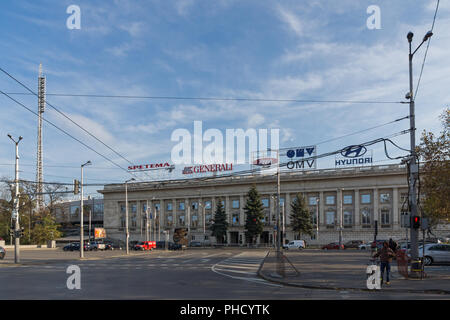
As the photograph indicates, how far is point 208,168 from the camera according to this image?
90.8 metres

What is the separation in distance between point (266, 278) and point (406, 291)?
21.7 ft

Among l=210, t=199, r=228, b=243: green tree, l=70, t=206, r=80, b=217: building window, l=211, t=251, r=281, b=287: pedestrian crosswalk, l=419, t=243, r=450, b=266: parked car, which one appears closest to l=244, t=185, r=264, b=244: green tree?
l=210, t=199, r=228, b=243: green tree

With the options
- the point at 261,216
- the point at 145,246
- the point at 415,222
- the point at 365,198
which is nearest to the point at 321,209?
the point at 365,198

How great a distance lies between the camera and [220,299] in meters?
13.8

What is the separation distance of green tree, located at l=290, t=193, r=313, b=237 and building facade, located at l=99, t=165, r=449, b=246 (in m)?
3.23

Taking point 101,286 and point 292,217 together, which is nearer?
point 101,286

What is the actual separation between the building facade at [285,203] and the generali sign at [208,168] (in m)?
7.58

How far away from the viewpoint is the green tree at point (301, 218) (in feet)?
278

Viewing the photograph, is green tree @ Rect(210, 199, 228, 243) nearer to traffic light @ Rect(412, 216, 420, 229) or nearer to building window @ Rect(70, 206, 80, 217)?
building window @ Rect(70, 206, 80, 217)

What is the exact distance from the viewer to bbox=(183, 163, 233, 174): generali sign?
87.6 m
